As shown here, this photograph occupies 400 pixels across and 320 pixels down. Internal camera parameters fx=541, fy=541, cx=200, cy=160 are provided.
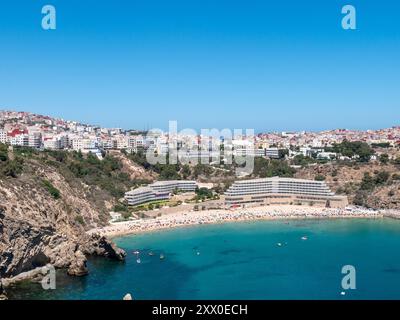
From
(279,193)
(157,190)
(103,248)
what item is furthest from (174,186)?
(103,248)

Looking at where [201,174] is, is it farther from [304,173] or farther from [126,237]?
[126,237]

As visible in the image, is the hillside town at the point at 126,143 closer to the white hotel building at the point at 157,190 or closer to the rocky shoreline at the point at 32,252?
the white hotel building at the point at 157,190

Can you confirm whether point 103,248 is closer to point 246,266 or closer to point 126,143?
point 246,266

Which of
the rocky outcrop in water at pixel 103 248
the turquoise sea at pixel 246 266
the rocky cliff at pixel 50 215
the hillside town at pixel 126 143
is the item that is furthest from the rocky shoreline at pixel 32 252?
the hillside town at pixel 126 143

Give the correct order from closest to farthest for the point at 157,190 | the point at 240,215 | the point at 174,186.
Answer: the point at 240,215 → the point at 157,190 → the point at 174,186

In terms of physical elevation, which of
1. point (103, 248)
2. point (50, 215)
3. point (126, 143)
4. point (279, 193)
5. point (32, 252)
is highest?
point (126, 143)
